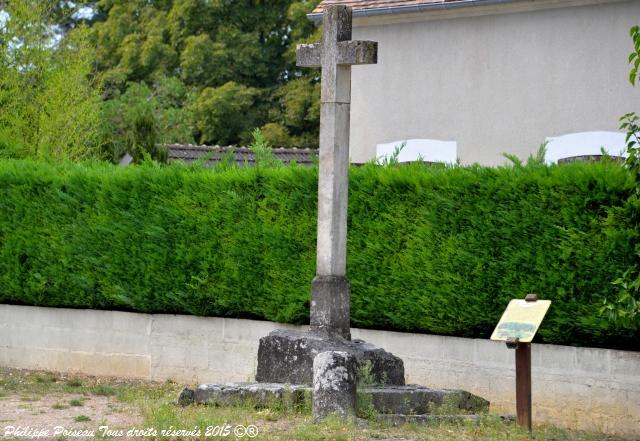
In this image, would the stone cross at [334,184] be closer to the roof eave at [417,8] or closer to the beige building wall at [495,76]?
the roof eave at [417,8]

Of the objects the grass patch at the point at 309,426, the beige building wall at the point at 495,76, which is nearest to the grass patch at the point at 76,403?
the grass patch at the point at 309,426

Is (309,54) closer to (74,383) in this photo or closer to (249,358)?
(249,358)

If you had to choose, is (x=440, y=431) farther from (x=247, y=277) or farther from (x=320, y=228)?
(x=247, y=277)

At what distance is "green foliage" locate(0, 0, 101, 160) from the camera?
17.8m

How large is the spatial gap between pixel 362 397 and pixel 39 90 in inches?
444

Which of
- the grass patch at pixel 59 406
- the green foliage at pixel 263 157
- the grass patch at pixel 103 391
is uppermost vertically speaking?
the green foliage at pixel 263 157

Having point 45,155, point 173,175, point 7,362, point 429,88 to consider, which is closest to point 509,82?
point 429,88

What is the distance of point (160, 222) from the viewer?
12.8 metres

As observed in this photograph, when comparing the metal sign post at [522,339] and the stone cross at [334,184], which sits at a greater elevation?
the stone cross at [334,184]

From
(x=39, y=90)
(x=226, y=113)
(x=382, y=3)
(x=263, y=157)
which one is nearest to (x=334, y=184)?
(x=263, y=157)

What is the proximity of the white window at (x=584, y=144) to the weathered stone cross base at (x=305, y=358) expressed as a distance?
6110mm

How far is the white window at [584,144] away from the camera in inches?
594

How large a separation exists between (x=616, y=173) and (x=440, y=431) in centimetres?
289

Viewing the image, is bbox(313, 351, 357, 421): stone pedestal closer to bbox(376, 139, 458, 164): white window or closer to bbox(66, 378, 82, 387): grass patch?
bbox(66, 378, 82, 387): grass patch
